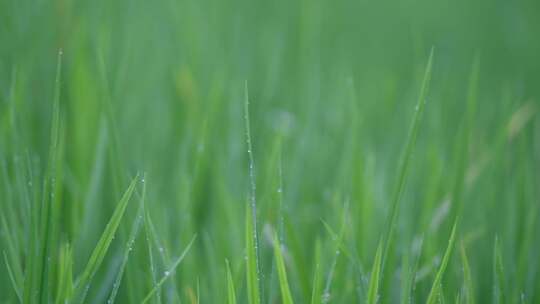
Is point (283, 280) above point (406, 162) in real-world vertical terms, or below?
below

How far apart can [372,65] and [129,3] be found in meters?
0.65

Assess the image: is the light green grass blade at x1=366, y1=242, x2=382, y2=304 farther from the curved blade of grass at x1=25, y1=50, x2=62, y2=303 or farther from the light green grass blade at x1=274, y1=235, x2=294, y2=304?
the curved blade of grass at x1=25, y1=50, x2=62, y2=303

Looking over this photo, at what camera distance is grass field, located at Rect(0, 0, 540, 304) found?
75 cm

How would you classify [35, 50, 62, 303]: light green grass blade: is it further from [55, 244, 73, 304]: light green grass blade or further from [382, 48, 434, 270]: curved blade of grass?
[382, 48, 434, 270]: curved blade of grass

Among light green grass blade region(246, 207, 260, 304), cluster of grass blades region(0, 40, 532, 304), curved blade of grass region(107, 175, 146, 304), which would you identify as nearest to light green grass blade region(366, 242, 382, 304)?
cluster of grass blades region(0, 40, 532, 304)

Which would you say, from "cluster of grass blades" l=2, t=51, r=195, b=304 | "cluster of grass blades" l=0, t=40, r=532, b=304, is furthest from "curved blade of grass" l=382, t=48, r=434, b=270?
"cluster of grass blades" l=2, t=51, r=195, b=304

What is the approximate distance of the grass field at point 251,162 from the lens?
29.6 inches

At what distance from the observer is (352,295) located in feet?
2.80

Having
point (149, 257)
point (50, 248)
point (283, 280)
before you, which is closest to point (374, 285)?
point (283, 280)

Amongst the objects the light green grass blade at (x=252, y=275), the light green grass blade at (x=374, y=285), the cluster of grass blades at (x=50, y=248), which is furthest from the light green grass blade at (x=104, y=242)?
the light green grass blade at (x=374, y=285)

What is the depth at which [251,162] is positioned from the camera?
2.25 feet

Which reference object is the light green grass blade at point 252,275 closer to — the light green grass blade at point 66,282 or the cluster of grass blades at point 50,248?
the cluster of grass blades at point 50,248

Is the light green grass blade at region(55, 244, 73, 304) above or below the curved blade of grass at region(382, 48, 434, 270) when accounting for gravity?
below

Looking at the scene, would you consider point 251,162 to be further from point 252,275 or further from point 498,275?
point 498,275
